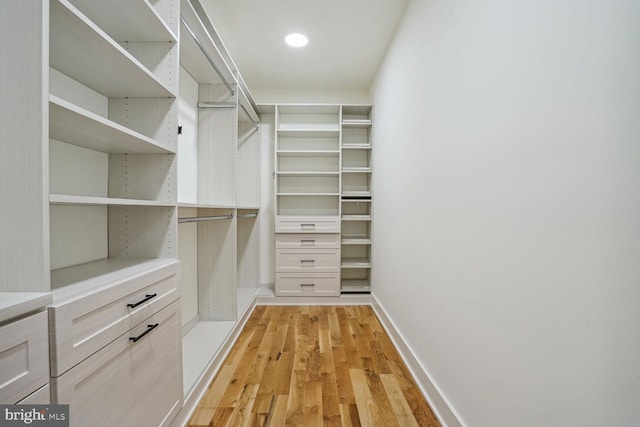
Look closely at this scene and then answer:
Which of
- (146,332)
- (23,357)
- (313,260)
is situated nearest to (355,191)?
(313,260)

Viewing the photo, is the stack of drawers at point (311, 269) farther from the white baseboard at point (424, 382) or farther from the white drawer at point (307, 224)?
the white baseboard at point (424, 382)

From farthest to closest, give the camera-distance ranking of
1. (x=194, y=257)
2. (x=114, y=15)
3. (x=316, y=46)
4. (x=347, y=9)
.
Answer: (x=316, y=46)
(x=194, y=257)
(x=347, y=9)
(x=114, y=15)

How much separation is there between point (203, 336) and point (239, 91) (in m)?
2.06

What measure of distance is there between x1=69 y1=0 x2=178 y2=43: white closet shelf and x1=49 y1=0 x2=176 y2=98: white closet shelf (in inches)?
9.4

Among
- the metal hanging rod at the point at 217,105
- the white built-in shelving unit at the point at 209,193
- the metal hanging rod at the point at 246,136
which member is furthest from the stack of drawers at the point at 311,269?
the metal hanging rod at the point at 217,105

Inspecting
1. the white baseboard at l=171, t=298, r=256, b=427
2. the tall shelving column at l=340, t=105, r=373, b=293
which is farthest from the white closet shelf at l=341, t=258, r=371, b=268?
the white baseboard at l=171, t=298, r=256, b=427

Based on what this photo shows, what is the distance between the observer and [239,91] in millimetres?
2416

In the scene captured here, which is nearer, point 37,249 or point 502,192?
point 37,249

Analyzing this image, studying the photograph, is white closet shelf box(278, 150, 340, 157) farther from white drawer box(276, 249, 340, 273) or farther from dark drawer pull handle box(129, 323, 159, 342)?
dark drawer pull handle box(129, 323, 159, 342)

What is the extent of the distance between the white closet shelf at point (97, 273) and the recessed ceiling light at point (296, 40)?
215 cm

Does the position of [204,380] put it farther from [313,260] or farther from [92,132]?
[313,260]

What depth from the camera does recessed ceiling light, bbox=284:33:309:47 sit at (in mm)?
2371

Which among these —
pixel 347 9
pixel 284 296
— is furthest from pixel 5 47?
pixel 284 296

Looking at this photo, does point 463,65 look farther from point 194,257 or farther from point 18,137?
point 194,257
